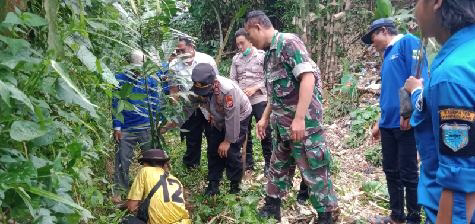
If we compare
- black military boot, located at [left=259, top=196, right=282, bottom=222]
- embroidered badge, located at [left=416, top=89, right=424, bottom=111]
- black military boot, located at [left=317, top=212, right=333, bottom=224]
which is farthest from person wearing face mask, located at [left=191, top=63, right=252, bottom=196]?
embroidered badge, located at [left=416, top=89, right=424, bottom=111]

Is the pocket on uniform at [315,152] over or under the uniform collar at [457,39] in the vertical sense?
under

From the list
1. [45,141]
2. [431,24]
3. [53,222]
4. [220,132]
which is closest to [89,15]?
[45,141]

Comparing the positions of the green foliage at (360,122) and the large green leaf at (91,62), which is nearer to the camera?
the large green leaf at (91,62)

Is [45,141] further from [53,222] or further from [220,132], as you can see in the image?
[220,132]

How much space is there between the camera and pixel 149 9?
13.8ft

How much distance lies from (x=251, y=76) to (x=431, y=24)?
178 inches

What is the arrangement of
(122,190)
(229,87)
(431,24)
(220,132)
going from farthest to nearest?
(220,132)
(229,87)
(122,190)
(431,24)

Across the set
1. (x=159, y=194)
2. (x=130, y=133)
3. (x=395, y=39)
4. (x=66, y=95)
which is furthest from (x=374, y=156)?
(x=66, y=95)

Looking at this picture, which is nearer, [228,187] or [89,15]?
[89,15]

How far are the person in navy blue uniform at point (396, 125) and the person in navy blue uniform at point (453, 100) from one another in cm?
225

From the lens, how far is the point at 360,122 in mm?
7684

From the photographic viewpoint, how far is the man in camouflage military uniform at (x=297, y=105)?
387 cm

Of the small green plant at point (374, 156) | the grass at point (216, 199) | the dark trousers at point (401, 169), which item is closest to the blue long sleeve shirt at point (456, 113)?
the dark trousers at point (401, 169)

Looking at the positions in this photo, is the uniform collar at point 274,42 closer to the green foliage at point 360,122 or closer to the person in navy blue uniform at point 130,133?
the person in navy blue uniform at point 130,133
